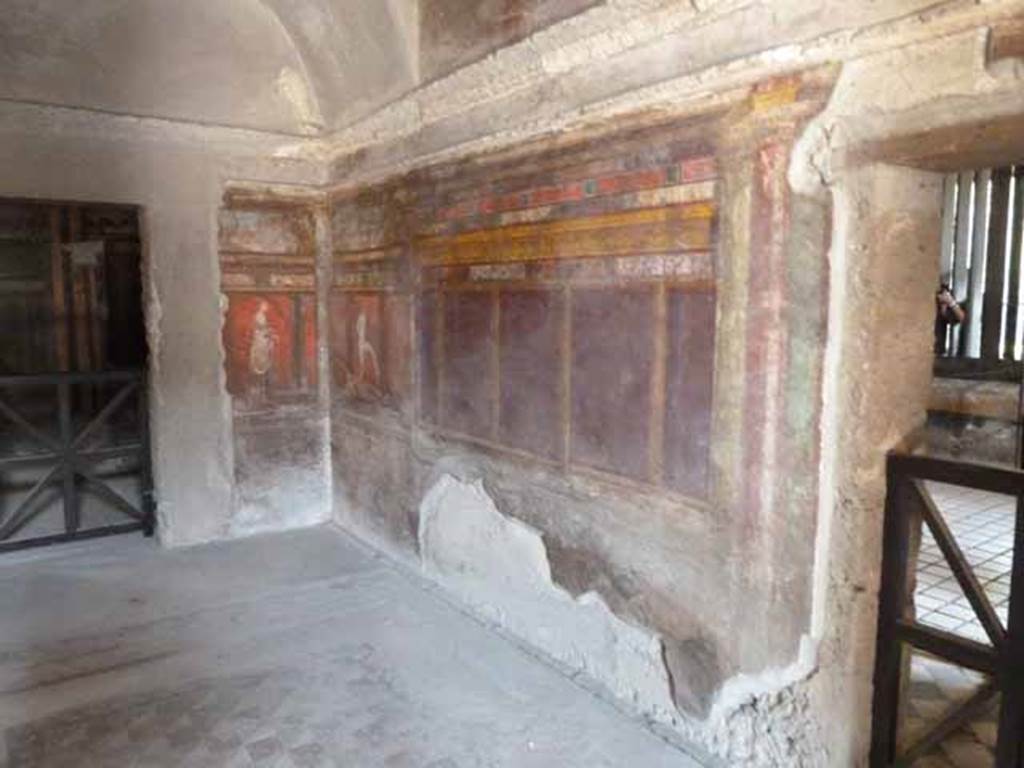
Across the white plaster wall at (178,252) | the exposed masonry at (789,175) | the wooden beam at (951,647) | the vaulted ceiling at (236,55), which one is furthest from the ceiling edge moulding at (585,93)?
the wooden beam at (951,647)

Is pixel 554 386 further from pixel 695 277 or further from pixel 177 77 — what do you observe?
pixel 177 77

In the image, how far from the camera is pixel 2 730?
8.55 feet

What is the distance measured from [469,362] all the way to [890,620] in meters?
2.02

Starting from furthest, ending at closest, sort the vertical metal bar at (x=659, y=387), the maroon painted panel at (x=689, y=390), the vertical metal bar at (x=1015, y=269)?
the vertical metal bar at (x=1015, y=269), the vertical metal bar at (x=659, y=387), the maroon painted panel at (x=689, y=390)

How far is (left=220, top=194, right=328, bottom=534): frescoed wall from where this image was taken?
14.9 feet

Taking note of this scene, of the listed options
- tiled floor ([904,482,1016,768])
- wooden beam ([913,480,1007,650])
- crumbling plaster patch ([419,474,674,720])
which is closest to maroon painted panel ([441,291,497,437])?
crumbling plaster patch ([419,474,674,720])

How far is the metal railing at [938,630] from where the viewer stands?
1.85 metres

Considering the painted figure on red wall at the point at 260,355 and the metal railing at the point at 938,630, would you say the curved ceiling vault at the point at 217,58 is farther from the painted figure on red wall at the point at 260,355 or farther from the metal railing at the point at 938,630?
the metal railing at the point at 938,630

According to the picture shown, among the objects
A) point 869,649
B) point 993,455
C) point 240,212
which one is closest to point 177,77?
point 240,212

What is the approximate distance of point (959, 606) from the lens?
3.56 meters

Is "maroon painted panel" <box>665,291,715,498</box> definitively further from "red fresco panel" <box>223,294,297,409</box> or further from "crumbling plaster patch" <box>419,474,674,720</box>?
"red fresco panel" <box>223,294,297,409</box>

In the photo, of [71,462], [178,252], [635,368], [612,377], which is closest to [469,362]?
[612,377]

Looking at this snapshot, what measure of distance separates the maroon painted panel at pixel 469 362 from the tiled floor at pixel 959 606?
75.9 inches

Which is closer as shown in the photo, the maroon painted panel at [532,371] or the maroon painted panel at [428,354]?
the maroon painted panel at [532,371]
